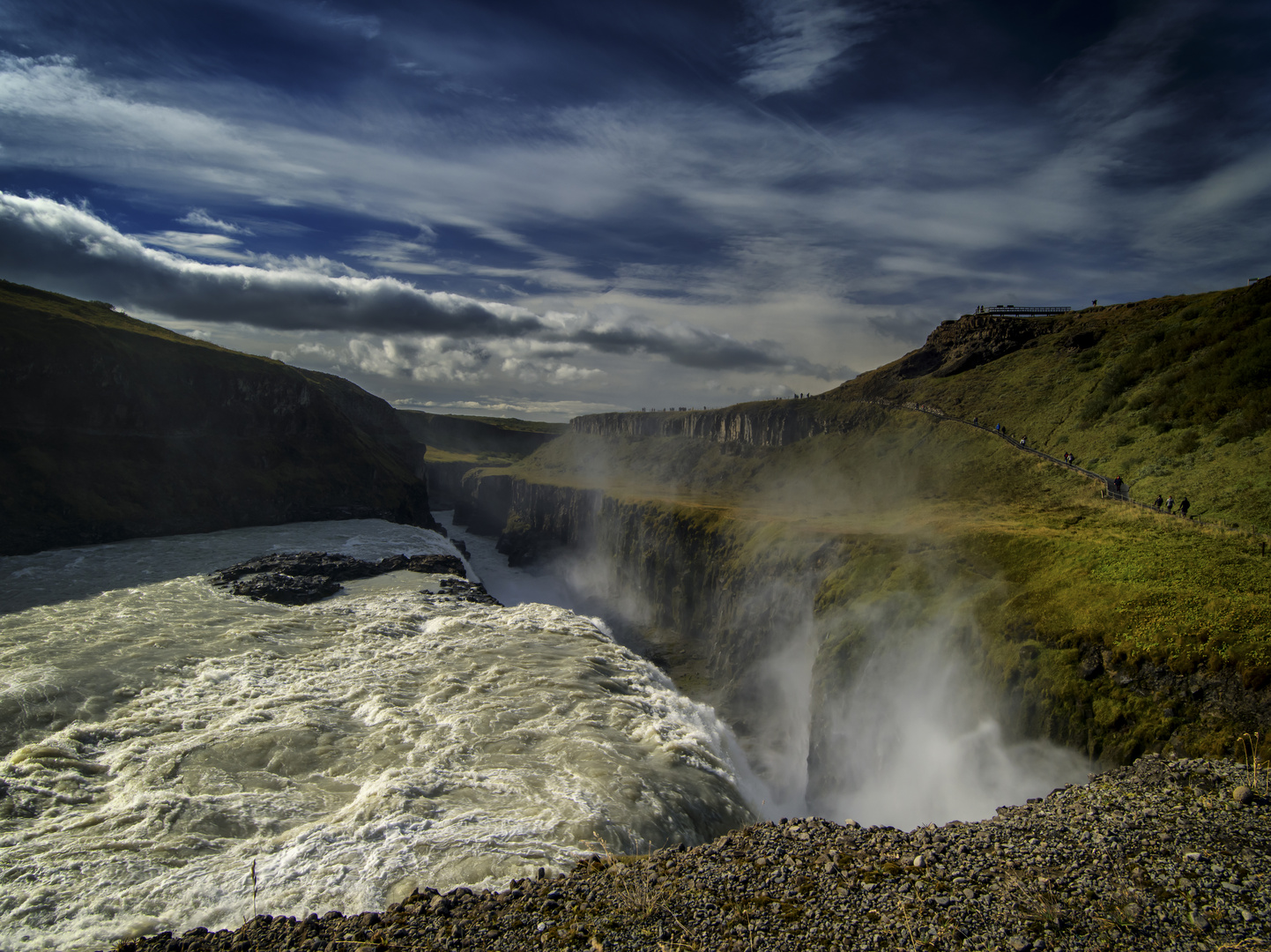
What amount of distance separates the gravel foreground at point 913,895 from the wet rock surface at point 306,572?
35.3 m

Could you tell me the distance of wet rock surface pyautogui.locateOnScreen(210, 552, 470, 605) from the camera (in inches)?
1661

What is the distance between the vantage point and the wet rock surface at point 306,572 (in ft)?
138

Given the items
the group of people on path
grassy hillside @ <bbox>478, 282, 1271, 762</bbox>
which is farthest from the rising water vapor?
the group of people on path

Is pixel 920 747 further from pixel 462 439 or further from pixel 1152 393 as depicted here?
pixel 462 439

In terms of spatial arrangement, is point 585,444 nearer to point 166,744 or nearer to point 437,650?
point 437,650

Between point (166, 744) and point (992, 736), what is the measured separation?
31674 millimetres

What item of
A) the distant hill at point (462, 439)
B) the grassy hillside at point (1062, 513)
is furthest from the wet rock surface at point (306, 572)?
the distant hill at point (462, 439)

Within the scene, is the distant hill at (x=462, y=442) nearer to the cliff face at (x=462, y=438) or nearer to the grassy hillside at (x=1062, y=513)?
the cliff face at (x=462, y=438)

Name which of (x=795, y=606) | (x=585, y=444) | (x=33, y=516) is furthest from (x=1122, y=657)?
(x=585, y=444)

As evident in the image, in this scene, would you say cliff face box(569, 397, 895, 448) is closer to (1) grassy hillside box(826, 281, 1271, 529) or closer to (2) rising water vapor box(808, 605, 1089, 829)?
(1) grassy hillside box(826, 281, 1271, 529)

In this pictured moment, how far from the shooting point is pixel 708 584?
165ft

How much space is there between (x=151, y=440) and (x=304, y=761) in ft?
225

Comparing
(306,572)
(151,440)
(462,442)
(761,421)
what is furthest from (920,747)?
(462,442)

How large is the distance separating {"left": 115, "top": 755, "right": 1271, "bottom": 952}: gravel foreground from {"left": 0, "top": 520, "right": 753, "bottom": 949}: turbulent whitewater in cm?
307
